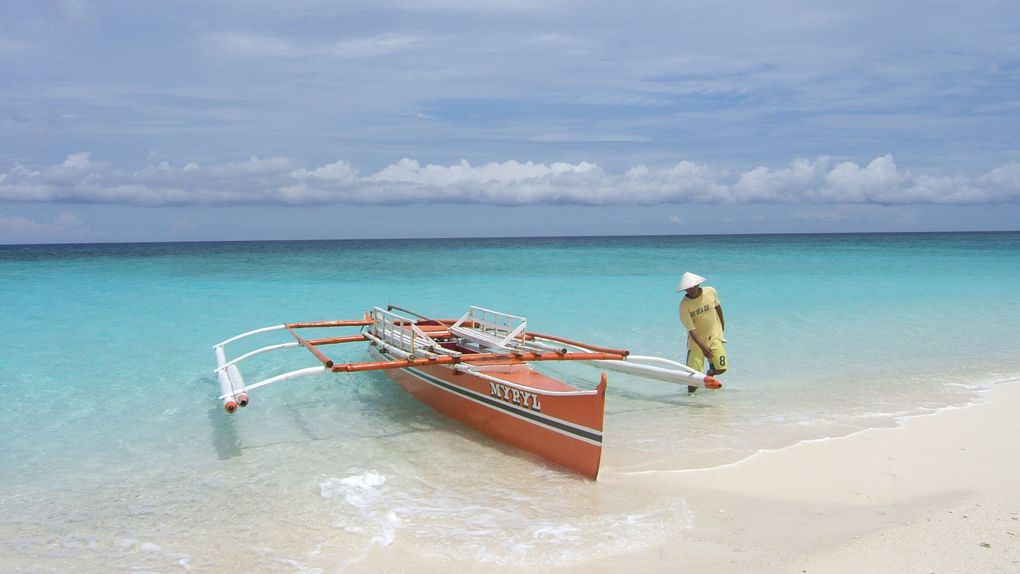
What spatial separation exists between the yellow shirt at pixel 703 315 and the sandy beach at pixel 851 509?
6.07 feet

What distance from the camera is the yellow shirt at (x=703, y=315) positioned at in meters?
7.88

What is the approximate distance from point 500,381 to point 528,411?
45 cm

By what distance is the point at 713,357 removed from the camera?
789 centimetres

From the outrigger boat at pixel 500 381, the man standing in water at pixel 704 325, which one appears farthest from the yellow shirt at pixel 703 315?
the outrigger boat at pixel 500 381

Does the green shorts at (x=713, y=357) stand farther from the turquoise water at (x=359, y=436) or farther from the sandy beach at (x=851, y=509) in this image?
the sandy beach at (x=851, y=509)

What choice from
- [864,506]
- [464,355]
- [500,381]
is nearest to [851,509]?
[864,506]

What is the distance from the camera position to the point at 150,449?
690 centimetres

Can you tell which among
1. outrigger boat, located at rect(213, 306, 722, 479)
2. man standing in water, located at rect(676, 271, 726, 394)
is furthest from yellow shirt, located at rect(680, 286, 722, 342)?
outrigger boat, located at rect(213, 306, 722, 479)

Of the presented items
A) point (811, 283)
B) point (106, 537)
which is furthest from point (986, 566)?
point (811, 283)

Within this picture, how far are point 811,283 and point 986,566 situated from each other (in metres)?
20.8

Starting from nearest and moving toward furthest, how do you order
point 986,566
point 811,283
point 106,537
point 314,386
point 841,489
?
point 986,566 < point 106,537 < point 841,489 < point 314,386 < point 811,283

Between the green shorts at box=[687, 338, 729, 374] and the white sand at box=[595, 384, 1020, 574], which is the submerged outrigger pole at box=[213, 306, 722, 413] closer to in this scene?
the green shorts at box=[687, 338, 729, 374]

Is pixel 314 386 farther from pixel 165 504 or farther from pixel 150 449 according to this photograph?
pixel 165 504

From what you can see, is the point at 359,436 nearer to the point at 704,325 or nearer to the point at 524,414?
the point at 524,414
